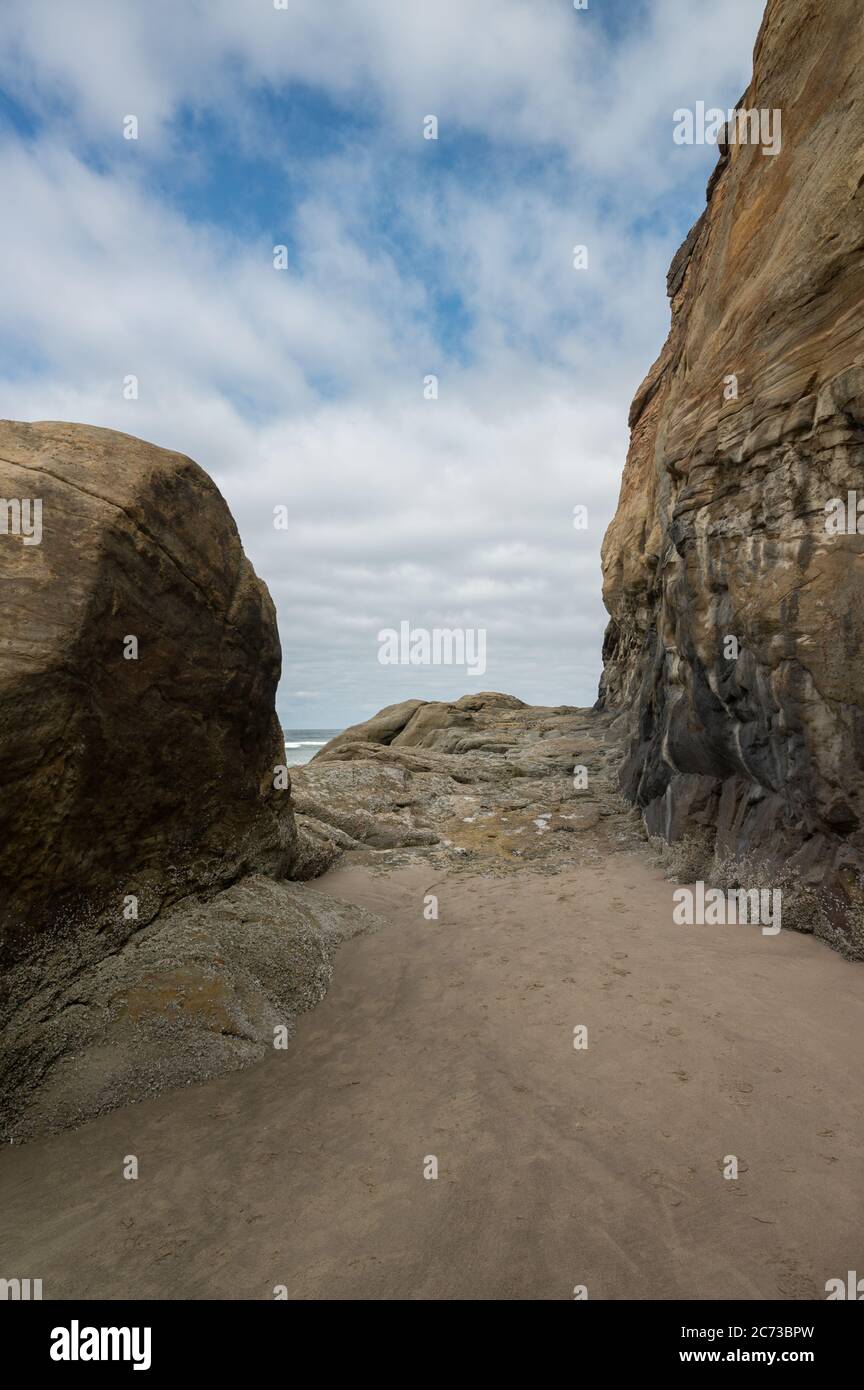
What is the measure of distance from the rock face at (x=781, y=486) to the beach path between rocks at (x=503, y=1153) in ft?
7.42

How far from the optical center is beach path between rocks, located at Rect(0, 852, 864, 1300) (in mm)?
3234

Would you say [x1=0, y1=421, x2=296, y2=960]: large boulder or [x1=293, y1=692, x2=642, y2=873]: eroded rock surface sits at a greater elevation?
[x1=0, y1=421, x2=296, y2=960]: large boulder

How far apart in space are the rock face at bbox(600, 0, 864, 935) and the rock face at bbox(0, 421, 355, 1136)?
6.14 m

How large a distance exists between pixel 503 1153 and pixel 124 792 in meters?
4.40

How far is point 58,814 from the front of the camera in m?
5.23

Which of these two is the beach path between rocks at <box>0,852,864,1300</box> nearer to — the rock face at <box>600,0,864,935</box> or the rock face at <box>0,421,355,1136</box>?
the rock face at <box>0,421,355,1136</box>

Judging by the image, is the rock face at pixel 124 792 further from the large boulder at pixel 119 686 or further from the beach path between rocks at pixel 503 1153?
the beach path between rocks at pixel 503 1153

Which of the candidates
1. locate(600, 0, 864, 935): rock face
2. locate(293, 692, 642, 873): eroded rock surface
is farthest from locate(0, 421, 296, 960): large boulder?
locate(600, 0, 864, 935): rock face

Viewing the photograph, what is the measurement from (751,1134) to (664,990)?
2.08 m

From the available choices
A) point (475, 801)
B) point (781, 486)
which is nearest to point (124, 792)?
point (781, 486)

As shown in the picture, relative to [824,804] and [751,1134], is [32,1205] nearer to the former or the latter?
[751,1134]

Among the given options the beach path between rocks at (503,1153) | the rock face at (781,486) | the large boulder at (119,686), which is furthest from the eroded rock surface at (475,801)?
the beach path between rocks at (503,1153)

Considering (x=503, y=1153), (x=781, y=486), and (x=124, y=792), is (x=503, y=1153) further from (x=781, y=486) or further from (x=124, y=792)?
(x=781, y=486)

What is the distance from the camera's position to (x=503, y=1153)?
4094mm
